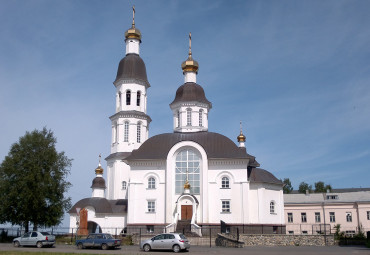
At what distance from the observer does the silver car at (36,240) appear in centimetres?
2469

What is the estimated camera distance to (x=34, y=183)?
32.5m

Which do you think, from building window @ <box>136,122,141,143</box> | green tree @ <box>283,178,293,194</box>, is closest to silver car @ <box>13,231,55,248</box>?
building window @ <box>136,122,141,143</box>

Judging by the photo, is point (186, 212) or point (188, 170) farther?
point (188, 170)

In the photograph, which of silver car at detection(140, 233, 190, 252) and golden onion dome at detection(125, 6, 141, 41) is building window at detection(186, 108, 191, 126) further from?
silver car at detection(140, 233, 190, 252)

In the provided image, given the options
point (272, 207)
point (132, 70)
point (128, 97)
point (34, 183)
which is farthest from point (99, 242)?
point (132, 70)

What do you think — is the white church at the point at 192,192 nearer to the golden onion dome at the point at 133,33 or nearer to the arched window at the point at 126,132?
the arched window at the point at 126,132

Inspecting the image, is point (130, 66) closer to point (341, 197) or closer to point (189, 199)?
point (189, 199)


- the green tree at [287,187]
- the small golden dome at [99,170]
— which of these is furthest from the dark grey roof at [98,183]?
the green tree at [287,187]

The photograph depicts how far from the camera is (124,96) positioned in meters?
44.8

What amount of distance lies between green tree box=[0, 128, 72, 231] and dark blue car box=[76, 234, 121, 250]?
951 cm

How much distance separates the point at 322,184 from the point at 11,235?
59.6 metres

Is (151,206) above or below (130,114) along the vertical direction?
below

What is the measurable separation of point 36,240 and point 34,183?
8.60 meters

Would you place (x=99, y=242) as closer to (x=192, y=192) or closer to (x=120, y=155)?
(x=192, y=192)
